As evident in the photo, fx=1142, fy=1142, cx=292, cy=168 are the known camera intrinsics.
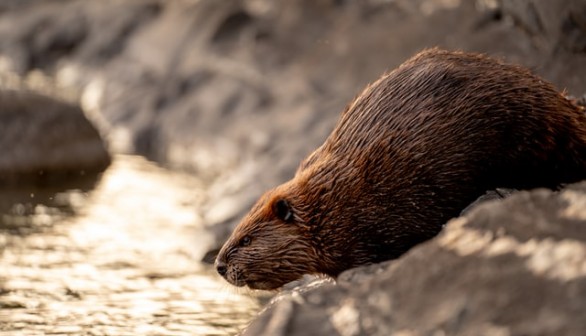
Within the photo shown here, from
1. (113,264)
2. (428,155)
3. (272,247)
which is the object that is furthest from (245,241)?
(113,264)

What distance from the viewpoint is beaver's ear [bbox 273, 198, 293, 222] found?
4741mm

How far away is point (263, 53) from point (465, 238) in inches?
247

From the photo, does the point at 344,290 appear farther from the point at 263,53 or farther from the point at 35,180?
the point at 263,53

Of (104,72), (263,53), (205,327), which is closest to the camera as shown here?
(205,327)

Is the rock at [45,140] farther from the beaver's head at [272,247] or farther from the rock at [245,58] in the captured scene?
the beaver's head at [272,247]

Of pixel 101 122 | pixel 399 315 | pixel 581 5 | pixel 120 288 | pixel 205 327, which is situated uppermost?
pixel 101 122

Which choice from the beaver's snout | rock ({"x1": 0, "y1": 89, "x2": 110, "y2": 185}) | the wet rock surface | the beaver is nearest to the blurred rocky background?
rock ({"x1": 0, "y1": 89, "x2": 110, "y2": 185})

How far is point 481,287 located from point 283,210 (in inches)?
69.1

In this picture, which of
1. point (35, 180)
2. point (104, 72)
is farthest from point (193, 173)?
point (104, 72)

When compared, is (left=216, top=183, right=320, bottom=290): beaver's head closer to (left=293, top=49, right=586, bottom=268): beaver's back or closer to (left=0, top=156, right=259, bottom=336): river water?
(left=293, top=49, right=586, bottom=268): beaver's back

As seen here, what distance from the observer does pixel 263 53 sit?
374 inches

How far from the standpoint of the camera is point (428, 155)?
4.43m

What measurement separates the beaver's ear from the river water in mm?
952

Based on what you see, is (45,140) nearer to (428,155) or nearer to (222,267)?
(222,267)
